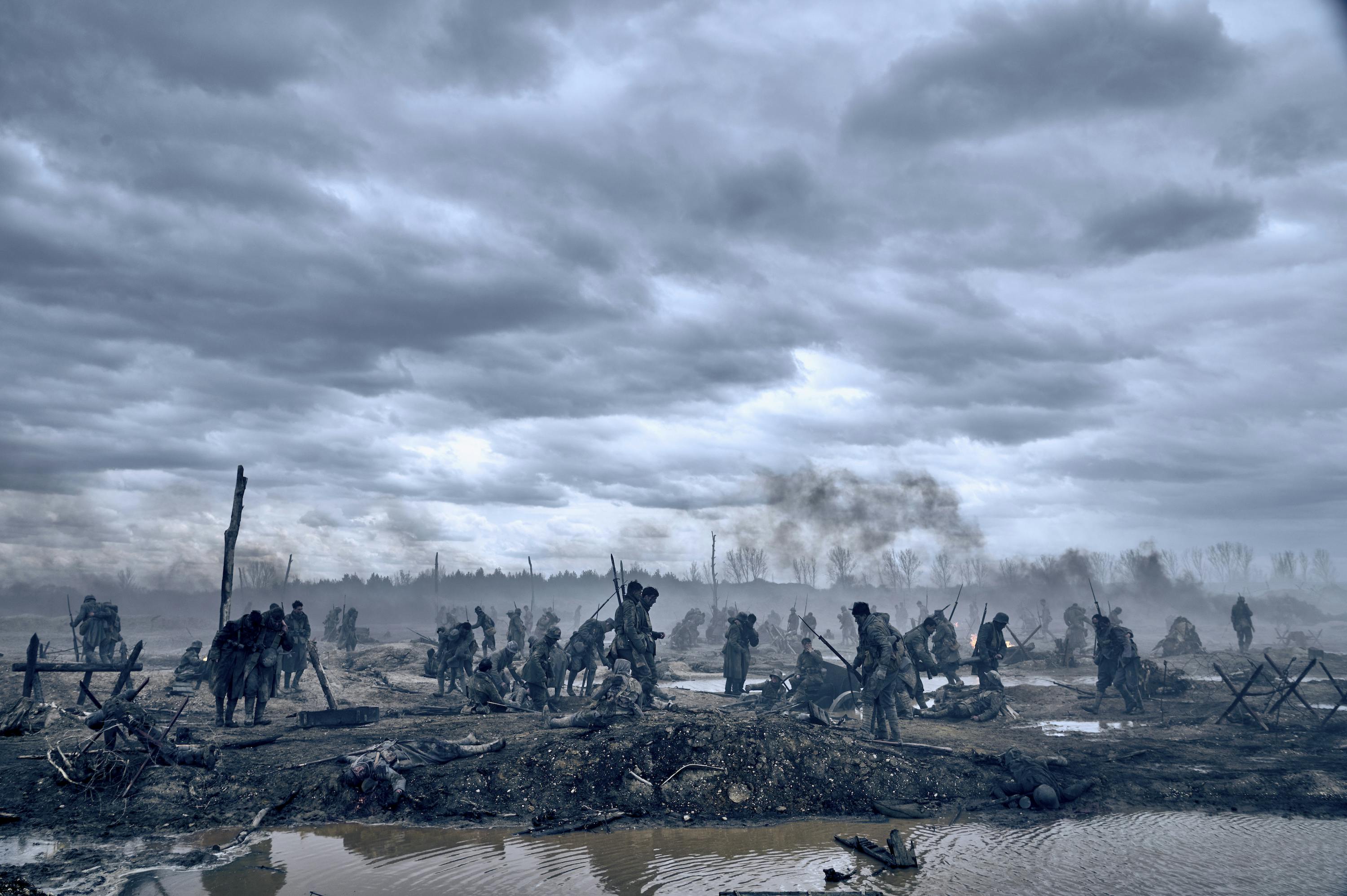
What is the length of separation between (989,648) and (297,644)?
17.9 metres

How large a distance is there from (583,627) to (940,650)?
373 inches

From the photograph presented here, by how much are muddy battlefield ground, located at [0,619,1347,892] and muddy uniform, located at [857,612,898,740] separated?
31.4 inches

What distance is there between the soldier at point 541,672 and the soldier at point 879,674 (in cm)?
683

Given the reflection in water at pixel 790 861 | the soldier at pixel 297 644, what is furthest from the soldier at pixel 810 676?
the soldier at pixel 297 644

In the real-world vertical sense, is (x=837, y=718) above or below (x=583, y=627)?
below

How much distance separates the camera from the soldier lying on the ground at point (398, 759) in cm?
943

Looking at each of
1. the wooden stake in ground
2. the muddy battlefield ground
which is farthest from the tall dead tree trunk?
the muddy battlefield ground

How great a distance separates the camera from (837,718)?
15.2 metres

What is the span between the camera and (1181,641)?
29625 mm

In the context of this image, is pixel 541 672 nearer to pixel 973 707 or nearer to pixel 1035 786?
pixel 973 707

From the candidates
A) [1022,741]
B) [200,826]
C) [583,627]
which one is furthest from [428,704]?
[1022,741]

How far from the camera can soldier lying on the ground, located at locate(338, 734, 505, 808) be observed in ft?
30.9

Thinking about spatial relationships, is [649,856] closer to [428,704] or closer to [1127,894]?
[1127,894]

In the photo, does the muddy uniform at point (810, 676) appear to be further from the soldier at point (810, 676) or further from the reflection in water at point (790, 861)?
the reflection in water at point (790, 861)
